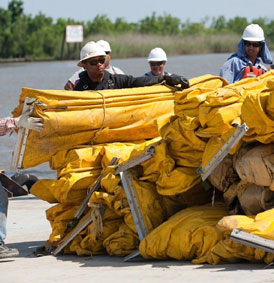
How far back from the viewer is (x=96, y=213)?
26.2 ft

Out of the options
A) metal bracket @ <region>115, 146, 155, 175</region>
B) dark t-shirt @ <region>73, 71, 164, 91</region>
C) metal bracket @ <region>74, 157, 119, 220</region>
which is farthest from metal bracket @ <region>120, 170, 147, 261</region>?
dark t-shirt @ <region>73, 71, 164, 91</region>

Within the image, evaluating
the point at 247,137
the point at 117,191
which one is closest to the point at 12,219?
the point at 117,191

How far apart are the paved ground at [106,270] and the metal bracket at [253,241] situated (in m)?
0.14

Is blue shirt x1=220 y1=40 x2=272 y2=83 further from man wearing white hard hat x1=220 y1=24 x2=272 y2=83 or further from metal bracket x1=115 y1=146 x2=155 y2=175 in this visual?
metal bracket x1=115 y1=146 x2=155 y2=175

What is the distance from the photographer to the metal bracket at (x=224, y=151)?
687 centimetres

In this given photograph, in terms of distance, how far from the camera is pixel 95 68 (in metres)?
8.88

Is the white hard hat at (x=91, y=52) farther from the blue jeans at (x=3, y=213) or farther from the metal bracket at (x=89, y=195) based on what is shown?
the blue jeans at (x=3, y=213)

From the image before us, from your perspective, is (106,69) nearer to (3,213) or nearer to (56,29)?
(3,213)

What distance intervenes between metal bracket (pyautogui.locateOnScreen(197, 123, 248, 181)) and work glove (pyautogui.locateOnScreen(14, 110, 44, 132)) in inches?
61.2

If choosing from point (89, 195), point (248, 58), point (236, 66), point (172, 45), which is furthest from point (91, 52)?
point (172, 45)

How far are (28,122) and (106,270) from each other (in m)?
1.54

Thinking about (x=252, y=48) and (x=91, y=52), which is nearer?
(x=91, y=52)

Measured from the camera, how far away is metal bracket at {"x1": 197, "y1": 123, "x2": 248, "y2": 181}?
6.87 metres

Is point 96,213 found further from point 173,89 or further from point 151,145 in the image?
point 173,89
